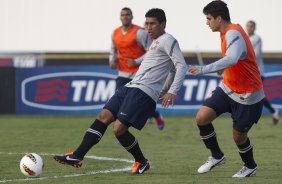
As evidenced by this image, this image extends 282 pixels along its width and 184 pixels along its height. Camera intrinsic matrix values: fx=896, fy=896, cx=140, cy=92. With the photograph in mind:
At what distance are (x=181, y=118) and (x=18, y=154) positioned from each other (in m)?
9.04

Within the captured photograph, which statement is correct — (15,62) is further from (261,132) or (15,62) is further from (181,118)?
(261,132)

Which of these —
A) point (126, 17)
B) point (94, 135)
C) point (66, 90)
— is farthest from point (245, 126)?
point (66, 90)

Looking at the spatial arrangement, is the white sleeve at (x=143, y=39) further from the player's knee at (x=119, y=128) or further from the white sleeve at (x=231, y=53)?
the white sleeve at (x=231, y=53)

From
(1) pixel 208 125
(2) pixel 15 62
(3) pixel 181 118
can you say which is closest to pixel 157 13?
(1) pixel 208 125

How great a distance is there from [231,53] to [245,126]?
1011mm

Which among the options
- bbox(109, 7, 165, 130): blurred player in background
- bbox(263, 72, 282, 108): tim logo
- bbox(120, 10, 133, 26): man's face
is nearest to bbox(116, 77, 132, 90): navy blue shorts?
bbox(109, 7, 165, 130): blurred player in background

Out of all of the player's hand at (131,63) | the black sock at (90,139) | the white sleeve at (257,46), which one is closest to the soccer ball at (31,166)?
the black sock at (90,139)

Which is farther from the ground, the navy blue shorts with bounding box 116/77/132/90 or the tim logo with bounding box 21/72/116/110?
the navy blue shorts with bounding box 116/77/132/90

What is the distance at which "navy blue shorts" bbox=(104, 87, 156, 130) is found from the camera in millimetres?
10789

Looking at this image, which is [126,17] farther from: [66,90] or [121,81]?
[66,90]

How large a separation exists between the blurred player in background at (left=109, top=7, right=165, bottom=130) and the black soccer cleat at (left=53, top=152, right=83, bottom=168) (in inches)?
209

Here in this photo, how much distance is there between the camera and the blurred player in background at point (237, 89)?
1037 centimetres

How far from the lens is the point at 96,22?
107 feet

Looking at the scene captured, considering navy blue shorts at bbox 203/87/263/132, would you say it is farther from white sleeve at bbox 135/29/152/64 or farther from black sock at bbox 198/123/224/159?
white sleeve at bbox 135/29/152/64
